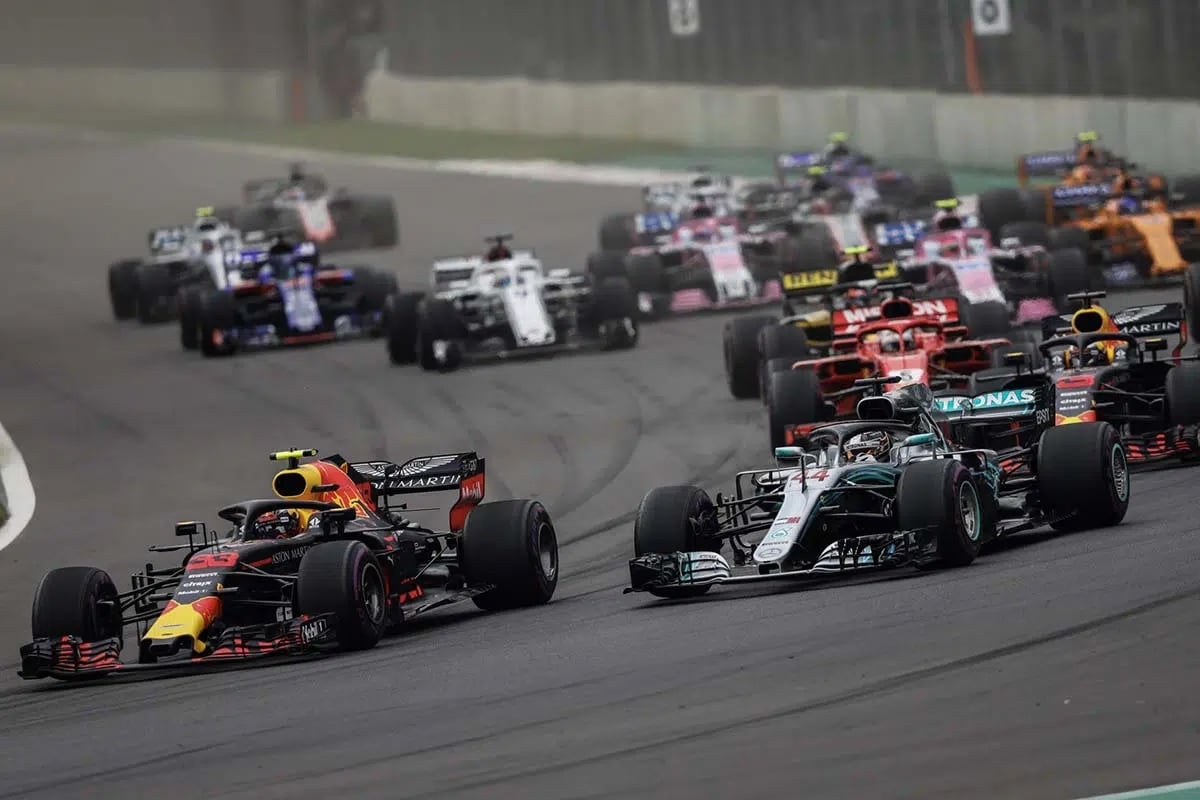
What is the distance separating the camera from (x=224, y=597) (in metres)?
14.6

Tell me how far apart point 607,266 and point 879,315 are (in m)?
11.4

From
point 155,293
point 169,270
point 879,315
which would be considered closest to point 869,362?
point 879,315

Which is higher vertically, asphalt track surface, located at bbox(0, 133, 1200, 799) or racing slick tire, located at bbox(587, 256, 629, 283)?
racing slick tire, located at bbox(587, 256, 629, 283)

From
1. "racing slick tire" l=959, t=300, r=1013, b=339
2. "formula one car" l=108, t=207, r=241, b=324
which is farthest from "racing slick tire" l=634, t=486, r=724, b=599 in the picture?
"formula one car" l=108, t=207, r=241, b=324

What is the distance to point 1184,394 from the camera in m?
17.9

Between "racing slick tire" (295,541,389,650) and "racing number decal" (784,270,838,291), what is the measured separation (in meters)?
11.2

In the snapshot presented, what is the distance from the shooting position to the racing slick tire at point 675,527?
600 inches

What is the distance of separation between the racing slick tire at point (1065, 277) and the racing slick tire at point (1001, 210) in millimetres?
6482

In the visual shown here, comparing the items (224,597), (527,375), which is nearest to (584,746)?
(224,597)

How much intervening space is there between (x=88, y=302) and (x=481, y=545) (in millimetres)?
27188

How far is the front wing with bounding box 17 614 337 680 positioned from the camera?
46.5ft

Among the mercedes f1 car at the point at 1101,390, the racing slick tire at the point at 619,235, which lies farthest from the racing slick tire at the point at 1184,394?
the racing slick tire at the point at 619,235

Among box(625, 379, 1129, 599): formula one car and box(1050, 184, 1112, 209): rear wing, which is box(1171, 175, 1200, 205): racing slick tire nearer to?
box(1050, 184, 1112, 209): rear wing

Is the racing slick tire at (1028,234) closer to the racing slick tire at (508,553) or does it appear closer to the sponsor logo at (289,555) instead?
the racing slick tire at (508,553)
